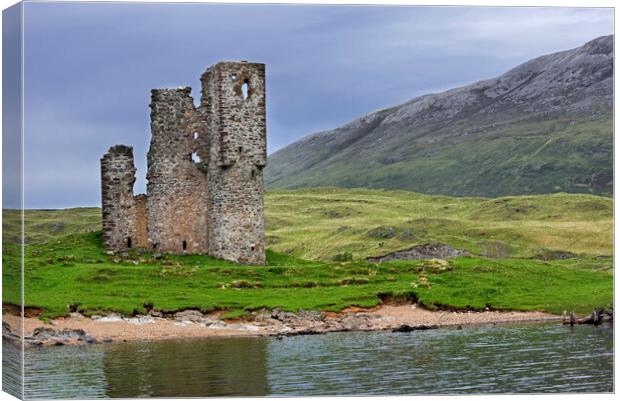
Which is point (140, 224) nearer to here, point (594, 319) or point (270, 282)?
point (270, 282)

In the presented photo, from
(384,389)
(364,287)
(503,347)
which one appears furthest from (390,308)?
(384,389)

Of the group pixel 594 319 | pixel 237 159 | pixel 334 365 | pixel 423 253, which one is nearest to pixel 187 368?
pixel 334 365

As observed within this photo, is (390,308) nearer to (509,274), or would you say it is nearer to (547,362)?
(509,274)

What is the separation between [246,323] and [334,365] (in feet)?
35.7

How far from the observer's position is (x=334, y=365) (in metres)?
35.7

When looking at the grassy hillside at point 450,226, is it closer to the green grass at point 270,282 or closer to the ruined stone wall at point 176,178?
the green grass at point 270,282

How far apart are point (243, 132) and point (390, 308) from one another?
1239cm

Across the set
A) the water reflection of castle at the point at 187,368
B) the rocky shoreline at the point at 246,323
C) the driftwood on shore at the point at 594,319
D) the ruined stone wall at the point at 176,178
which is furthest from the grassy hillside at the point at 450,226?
the water reflection of castle at the point at 187,368

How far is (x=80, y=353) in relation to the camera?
3959 cm

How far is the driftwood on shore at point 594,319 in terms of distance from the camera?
1838 inches

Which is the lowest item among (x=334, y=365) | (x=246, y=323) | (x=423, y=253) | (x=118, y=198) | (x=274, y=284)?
(x=334, y=365)

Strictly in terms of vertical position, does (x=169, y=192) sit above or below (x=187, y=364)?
above

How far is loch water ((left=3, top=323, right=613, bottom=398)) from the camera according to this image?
104 feet

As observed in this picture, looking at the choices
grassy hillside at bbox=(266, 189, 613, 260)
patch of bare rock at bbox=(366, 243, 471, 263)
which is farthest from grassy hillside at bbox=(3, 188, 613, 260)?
patch of bare rock at bbox=(366, 243, 471, 263)
